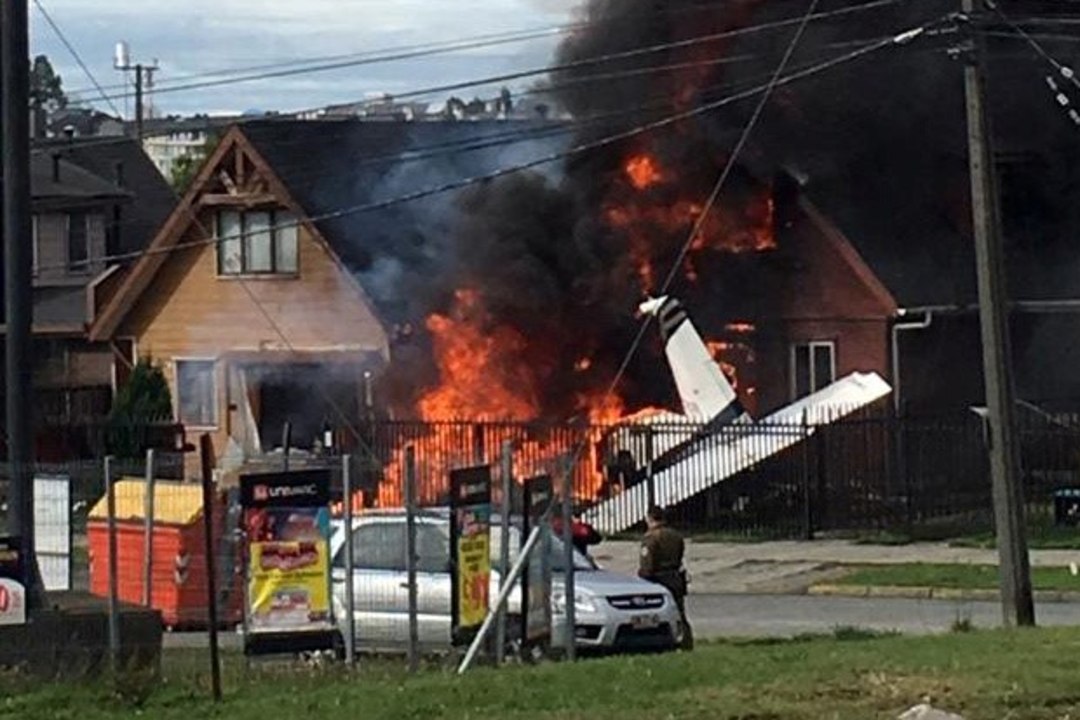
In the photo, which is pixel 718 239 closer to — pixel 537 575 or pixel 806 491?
pixel 806 491

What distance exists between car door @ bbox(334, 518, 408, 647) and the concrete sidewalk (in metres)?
10.2

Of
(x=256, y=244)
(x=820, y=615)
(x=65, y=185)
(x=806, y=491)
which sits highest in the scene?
(x=65, y=185)

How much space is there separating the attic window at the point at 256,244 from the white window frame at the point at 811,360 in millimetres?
10826

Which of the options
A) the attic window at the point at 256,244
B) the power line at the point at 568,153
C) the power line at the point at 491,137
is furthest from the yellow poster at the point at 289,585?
the attic window at the point at 256,244

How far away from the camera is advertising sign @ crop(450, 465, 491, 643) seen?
19.7 m

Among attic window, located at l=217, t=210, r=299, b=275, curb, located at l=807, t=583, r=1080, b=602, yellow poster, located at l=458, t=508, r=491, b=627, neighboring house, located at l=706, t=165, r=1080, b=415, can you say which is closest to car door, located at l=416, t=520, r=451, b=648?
yellow poster, located at l=458, t=508, r=491, b=627

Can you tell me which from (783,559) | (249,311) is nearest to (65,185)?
(249,311)

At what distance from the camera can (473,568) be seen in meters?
20.0

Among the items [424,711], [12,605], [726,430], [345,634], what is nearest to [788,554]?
[726,430]

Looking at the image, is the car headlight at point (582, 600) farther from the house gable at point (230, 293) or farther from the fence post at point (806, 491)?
the house gable at point (230, 293)

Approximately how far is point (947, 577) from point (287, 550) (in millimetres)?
14173

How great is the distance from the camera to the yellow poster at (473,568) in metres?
19.8

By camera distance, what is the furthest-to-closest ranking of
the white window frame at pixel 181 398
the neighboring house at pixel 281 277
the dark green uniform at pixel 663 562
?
the white window frame at pixel 181 398
the neighboring house at pixel 281 277
the dark green uniform at pixel 663 562

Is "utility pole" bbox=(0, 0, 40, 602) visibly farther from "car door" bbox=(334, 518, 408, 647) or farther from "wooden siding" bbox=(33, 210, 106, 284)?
"wooden siding" bbox=(33, 210, 106, 284)
